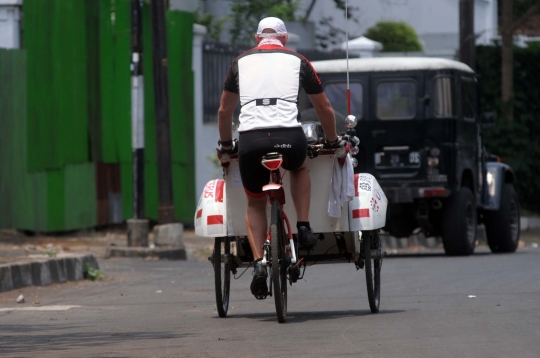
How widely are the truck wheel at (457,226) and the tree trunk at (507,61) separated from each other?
24.7 ft

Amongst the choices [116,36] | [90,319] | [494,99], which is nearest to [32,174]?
[116,36]

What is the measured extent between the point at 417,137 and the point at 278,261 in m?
7.50

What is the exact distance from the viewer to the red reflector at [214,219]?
809 cm

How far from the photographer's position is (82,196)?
52.0 ft

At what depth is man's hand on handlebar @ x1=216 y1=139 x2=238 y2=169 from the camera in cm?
788

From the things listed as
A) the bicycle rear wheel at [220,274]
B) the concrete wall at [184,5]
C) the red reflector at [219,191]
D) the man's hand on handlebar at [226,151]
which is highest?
the concrete wall at [184,5]

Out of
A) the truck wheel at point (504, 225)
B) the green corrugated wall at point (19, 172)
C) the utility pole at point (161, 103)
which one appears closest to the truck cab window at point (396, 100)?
the truck wheel at point (504, 225)

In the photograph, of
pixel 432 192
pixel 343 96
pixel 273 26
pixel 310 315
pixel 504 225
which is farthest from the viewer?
pixel 504 225

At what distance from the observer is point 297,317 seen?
8.05m

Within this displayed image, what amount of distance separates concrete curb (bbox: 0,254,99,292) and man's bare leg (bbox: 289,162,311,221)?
3620 millimetres

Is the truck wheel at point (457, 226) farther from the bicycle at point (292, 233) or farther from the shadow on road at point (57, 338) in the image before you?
the shadow on road at point (57, 338)

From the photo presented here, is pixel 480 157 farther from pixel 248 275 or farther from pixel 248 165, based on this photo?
pixel 248 165

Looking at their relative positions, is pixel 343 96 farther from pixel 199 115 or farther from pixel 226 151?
pixel 226 151

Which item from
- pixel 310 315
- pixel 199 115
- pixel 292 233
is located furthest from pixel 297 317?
pixel 199 115
